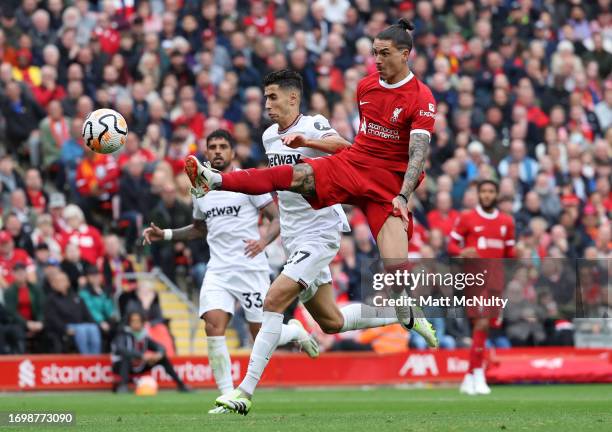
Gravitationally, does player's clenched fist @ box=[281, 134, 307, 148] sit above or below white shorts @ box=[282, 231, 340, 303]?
above

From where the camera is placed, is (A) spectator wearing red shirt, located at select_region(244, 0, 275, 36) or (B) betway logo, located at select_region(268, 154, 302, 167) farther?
(A) spectator wearing red shirt, located at select_region(244, 0, 275, 36)

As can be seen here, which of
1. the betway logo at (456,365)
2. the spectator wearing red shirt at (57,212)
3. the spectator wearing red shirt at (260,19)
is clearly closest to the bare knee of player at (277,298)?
the spectator wearing red shirt at (57,212)

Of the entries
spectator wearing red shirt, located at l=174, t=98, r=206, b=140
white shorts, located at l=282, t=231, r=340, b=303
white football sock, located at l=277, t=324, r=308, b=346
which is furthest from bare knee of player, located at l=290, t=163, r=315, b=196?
spectator wearing red shirt, located at l=174, t=98, r=206, b=140

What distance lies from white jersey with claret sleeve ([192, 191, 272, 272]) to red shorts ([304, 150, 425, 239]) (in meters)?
2.95

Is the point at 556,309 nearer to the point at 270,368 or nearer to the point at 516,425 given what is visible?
the point at 270,368

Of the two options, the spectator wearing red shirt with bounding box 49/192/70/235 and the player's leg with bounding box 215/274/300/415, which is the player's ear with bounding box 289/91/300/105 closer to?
the player's leg with bounding box 215/274/300/415

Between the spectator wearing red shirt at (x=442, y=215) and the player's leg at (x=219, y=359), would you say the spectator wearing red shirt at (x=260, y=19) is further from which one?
the player's leg at (x=219, y=359)

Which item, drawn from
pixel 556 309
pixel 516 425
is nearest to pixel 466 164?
pixel 556 309

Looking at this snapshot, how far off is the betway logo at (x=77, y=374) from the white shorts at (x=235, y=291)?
18.5 ft

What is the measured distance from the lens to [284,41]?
25.7 meters

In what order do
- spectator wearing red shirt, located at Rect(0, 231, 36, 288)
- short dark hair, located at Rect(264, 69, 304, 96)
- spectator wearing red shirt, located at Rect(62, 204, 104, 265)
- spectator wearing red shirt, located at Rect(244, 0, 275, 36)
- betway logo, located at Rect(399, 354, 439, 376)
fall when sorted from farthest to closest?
spectator wearing red shirt, located at Rect(244, 0, 275, 36), betway logo, located at Rect(399, 354, 439, 376), spectator wearing red shirt, located at Rect(62, 204, 104, 265), spectator wearing red shirt, located at Rect(0, 231, 36, 288), short dark hair, located at Rect(264, 69, 304, 96)

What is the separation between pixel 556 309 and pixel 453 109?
19.8 ft

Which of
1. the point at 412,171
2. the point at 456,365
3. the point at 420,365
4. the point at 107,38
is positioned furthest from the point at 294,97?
the point at 107,38

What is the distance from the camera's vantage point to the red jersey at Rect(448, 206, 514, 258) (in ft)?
57.4
